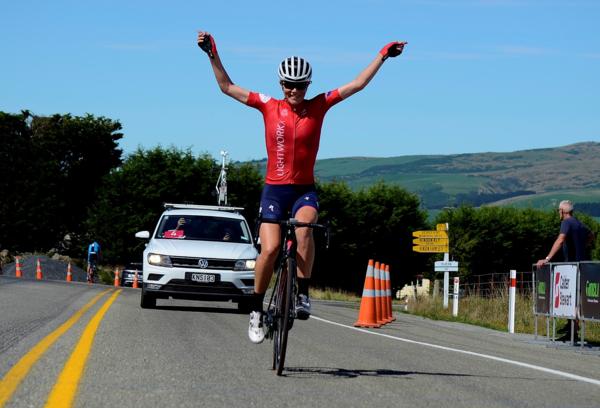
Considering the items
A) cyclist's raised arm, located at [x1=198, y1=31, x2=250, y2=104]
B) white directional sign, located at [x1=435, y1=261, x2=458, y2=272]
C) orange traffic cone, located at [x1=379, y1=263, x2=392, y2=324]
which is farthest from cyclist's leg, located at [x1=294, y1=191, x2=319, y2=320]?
white directional sign, located at [x1=435, y1=261, x2=458, y2=272]

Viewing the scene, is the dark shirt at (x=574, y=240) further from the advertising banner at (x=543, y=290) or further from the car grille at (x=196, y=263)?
the car grille at (x=196, y=263)

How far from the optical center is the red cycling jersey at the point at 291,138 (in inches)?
344

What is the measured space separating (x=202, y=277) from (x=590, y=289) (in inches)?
236

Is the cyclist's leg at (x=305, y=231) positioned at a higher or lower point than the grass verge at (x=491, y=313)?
higher

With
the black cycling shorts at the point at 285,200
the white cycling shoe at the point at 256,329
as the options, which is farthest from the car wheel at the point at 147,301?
the black cycling shorts at the point at 285,200

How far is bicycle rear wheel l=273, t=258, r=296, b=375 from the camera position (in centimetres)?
838

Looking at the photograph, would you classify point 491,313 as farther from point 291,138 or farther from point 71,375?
point 71,375

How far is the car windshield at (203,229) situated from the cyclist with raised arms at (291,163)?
9659 millimetres

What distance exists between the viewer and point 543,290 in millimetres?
16594

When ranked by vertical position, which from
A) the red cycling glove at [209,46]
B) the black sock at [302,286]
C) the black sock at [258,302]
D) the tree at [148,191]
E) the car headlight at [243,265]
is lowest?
the black sock at [258,302]

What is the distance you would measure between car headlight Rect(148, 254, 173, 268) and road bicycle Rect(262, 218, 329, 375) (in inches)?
341

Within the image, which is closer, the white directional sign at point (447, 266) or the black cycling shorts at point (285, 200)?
the black cycling shorts at point (285, 200)

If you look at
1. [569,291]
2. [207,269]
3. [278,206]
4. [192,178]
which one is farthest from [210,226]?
[192,178]

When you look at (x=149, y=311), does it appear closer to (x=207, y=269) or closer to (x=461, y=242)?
(x=207, y=269)
